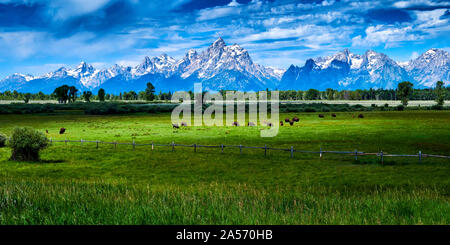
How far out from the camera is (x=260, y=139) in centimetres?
5256

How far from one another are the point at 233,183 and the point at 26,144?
2225 cm

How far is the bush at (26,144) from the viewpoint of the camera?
3412 centimetres

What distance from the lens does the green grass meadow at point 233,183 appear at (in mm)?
7902

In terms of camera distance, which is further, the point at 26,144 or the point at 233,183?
the point at 26,144

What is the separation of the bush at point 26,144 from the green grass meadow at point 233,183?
5.32ft

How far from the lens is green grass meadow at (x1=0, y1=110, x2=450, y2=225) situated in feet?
25.9

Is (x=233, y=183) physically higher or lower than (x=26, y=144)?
lower

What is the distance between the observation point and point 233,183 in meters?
24.1

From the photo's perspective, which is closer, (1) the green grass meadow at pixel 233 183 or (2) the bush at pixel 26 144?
(1) the green grass meadow at pixel 233 183

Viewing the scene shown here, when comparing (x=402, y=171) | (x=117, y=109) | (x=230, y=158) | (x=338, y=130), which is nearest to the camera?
(x=402, y=171)
